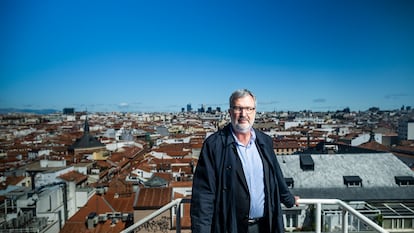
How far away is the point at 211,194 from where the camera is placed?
129cm

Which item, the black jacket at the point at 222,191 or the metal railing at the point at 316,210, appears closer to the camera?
the black jacket at the point at 222,191

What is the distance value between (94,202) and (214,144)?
1304cm

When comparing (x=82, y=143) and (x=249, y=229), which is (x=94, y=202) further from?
(x=82, y=143)

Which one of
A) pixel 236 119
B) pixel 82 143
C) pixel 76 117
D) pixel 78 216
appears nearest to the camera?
pixel 236 119

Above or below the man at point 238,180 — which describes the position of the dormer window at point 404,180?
below

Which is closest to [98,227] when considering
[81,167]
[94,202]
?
[94,202]

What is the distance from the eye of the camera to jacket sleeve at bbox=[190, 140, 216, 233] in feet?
4.16

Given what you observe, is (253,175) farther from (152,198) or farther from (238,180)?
(152,198)

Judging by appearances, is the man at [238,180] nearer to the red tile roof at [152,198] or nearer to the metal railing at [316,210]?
the metal railing at [316,210]

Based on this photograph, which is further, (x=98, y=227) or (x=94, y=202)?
(x=94, y=202)

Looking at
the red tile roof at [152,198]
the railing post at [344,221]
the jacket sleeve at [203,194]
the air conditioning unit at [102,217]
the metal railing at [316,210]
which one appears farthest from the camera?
the air conditioning unit at [102,217]

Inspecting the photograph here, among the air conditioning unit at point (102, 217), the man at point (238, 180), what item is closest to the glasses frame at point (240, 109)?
the man at point (238, 180)

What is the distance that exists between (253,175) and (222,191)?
18 cm

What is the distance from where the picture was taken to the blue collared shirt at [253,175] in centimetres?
134
